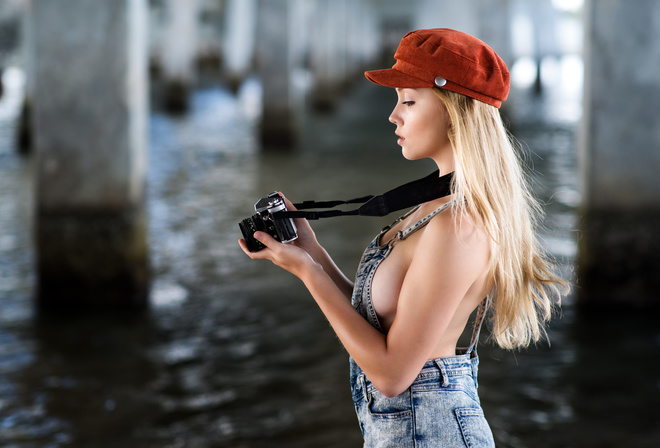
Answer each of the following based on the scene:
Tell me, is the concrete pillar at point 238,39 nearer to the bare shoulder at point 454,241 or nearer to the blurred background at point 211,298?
the blurred background at point 211,298

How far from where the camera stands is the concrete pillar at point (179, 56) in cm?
2897

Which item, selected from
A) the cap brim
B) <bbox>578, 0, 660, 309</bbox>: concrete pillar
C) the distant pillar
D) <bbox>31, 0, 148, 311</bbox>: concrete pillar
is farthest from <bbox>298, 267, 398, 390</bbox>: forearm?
the distant pillar

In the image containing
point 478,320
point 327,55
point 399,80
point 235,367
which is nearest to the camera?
point 399,80

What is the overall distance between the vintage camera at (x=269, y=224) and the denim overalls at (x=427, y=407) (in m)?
0.22

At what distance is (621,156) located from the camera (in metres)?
6.23

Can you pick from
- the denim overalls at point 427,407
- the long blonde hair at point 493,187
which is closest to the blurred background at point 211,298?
the long blonde hair at point 493,187

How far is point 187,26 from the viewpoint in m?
30.8

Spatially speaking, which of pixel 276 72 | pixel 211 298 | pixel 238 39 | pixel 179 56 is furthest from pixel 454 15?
pixel 211 298

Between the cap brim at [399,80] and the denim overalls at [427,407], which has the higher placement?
the cap brim at [399,80]

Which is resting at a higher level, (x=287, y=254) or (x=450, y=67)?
(x=450, y=67)

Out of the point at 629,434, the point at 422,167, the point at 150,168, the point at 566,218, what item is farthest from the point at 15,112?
the point at 629,434

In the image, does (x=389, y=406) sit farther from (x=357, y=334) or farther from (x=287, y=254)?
(x=287, y=254)

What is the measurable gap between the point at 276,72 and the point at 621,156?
13.5m

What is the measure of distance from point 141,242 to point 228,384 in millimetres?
1998
